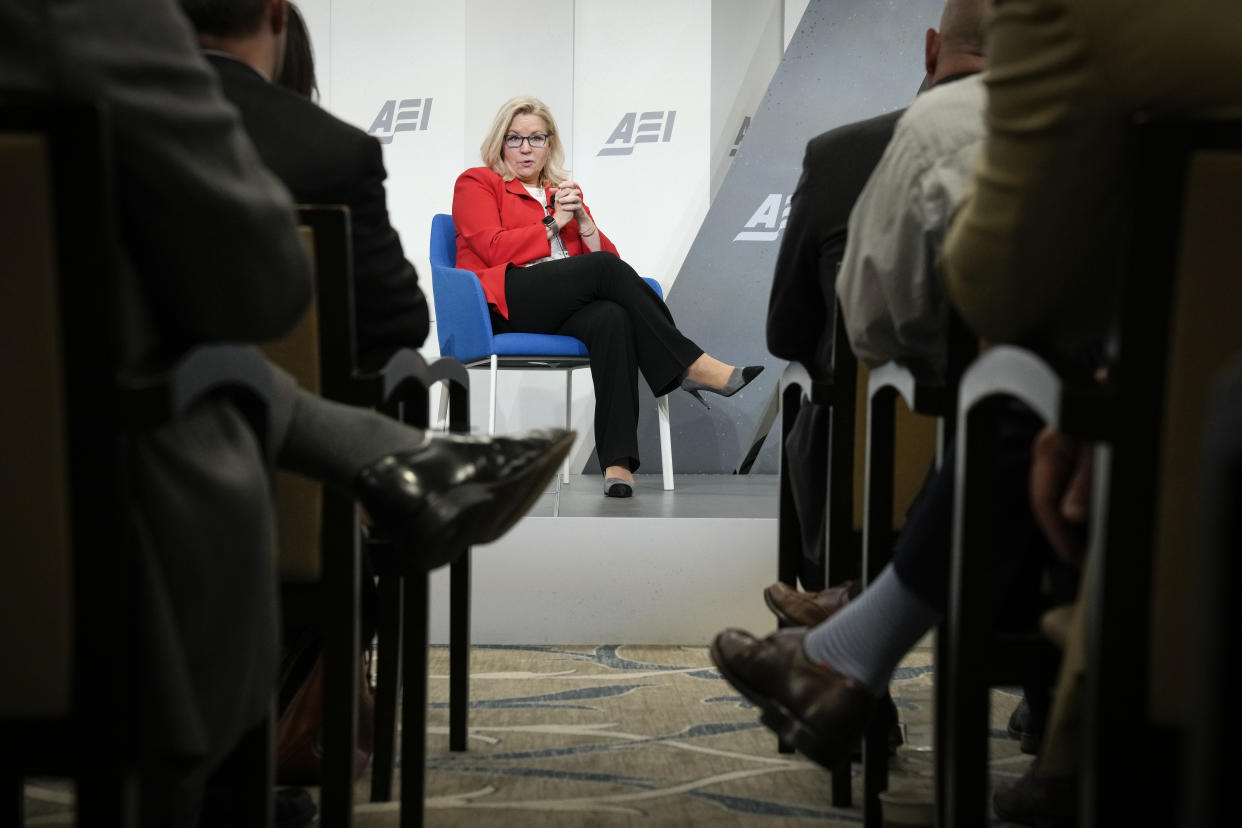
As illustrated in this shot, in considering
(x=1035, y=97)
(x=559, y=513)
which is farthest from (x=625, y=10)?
(x=1035, y=97)

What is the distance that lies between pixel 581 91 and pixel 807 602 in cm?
394

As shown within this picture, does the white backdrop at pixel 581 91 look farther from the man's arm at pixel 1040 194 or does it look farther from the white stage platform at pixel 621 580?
the man's arm at pixel 1040 194

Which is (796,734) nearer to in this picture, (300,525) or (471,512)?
(471,512)

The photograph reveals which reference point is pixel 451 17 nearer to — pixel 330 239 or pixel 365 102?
pixel 365 102

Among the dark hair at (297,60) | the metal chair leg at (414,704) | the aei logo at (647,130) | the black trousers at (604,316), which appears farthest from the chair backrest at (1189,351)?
the aei logo at (647,130)

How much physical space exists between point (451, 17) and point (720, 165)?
1.35m

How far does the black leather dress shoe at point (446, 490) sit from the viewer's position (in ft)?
→ 3.83

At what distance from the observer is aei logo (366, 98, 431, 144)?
5.32 m

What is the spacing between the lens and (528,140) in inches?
182

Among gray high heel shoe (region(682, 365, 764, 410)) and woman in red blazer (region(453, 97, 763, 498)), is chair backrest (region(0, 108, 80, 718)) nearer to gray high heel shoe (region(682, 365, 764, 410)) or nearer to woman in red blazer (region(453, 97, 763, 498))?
woman in red blazer (region(453, 97, 763, 498))

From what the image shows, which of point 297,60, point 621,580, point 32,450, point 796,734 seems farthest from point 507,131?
point 32,450

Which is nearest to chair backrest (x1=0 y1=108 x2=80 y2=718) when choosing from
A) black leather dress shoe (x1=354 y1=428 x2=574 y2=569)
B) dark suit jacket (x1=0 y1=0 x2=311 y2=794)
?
dark suit jacket (x1=0 y1=0 x2=311 y2=794)

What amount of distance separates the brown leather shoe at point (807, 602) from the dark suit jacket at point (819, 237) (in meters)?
0.40

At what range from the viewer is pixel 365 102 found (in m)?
5.32
